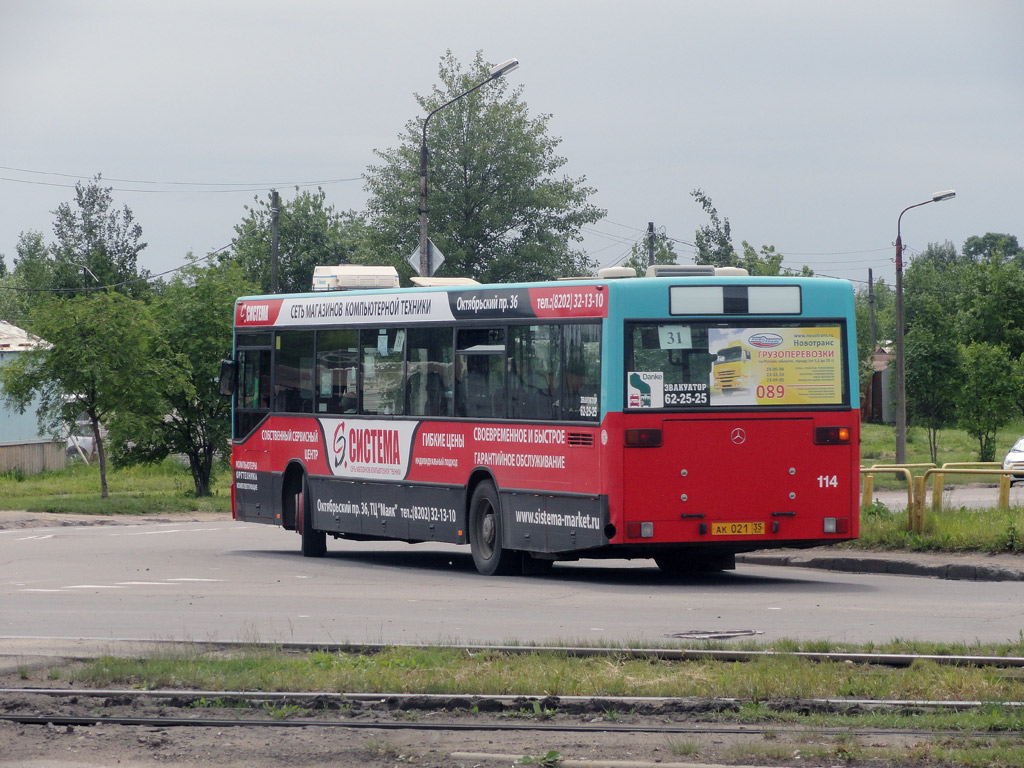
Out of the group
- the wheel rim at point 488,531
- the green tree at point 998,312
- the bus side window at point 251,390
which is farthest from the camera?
the green tree at point 998,312

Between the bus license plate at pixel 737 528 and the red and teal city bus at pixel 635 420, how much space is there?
0.05ft

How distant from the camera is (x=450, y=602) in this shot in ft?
45.7

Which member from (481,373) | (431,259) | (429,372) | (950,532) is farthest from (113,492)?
(950,532)

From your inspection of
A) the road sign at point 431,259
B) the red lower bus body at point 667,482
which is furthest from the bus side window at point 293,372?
the road sign at point 431,259

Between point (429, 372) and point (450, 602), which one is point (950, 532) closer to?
point (429, 372)

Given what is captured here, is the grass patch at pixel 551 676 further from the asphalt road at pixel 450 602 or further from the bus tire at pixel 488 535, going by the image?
the bus tire at pixel 488 535

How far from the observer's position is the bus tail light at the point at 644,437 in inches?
578

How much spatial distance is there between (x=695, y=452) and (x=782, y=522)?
1.19m

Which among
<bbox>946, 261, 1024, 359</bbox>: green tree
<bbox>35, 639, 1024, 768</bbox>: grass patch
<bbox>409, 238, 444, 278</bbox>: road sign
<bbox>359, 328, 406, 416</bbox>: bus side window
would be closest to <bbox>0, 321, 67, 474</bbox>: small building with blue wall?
<bbox>409, 238, 444, 278</bbox>: road sign

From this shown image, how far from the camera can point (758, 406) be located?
15.0 metres

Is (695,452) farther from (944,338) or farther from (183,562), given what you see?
(944,338)

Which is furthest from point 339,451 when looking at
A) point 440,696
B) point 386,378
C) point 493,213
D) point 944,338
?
point 493,213

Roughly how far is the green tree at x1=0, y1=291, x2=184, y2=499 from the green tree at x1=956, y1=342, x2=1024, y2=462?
79.3 ft

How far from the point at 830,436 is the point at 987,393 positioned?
102 ft
